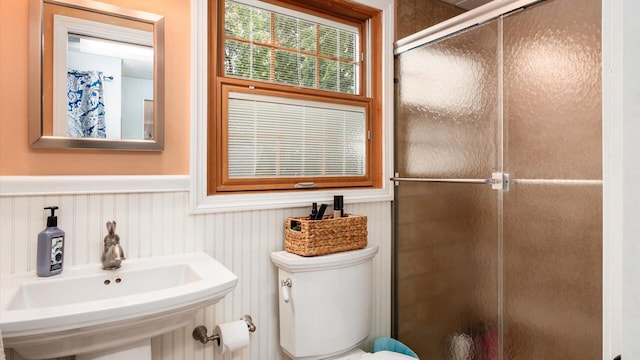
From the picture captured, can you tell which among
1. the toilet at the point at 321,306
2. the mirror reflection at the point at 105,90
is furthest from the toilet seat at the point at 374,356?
the mirror reflection at the point at 105,90

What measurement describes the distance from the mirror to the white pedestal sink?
0.44 meters

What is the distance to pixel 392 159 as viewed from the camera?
199cm

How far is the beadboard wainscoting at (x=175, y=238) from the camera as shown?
3.73 feet

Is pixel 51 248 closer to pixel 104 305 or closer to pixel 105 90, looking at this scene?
pixel 104 305

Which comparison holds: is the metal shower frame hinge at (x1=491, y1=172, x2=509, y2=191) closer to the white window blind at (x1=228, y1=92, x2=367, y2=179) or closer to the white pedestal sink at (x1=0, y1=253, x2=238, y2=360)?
the white window blind at (x1=228, y1=92, x2=367, y2=179)

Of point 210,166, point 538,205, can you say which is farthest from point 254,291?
point 538,205

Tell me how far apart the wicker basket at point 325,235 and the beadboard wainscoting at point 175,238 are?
4.6 inches

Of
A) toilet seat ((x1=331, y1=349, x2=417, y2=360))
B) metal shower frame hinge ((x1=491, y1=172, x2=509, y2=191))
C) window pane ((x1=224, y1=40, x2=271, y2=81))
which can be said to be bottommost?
toilet seat ((x1=331, y1=349, x2=417, y2=360))

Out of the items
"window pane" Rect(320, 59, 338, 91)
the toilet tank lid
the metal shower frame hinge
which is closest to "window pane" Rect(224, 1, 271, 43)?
"window pane" Rect(320, 59, 338, 91)

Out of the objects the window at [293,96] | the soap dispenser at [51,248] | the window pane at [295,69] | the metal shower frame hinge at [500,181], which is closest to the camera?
the soap dispenser at [51,248]

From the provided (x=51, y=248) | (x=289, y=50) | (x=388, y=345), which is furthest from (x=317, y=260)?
(x=289, y=50)

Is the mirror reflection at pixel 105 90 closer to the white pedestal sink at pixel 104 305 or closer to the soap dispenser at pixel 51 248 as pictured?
the soap dispenser at pixel 51 248

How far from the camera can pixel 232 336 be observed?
1302mm

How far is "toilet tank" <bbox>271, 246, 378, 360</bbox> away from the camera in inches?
57.7
